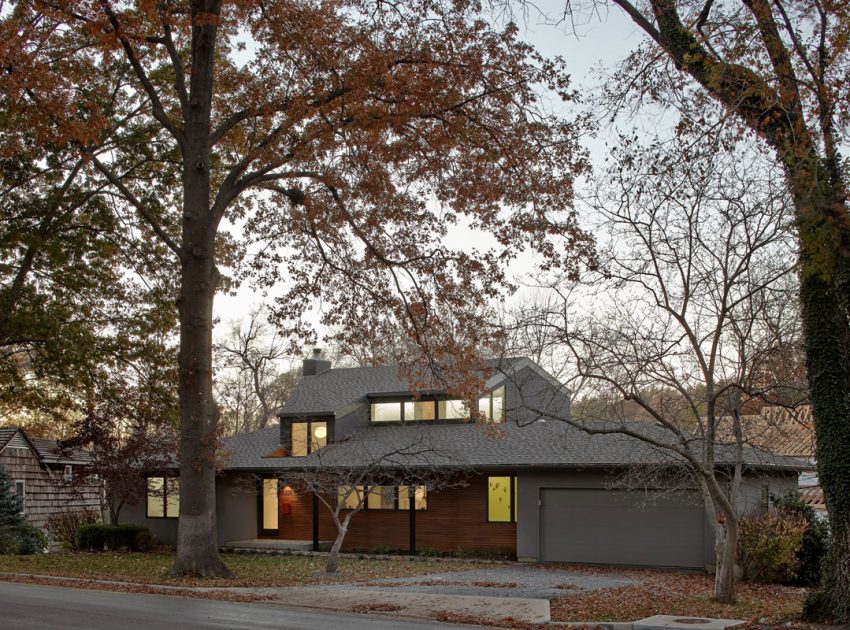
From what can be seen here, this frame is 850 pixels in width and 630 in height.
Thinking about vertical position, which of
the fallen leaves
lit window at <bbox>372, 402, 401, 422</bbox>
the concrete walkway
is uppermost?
lit window at <bbox>372, 402, 401, 422</bbox>

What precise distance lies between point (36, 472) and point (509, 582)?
26.1 meters

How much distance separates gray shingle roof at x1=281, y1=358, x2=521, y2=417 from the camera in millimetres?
32344

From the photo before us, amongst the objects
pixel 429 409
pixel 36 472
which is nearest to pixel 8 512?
pixel 36 472

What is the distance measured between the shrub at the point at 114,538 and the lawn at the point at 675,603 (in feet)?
58.5

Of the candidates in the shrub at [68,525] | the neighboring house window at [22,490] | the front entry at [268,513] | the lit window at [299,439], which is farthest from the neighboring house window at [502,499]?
the neighboring house window at [22,490]

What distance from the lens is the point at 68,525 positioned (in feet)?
112

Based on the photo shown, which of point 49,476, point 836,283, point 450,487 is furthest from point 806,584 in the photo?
point 49,476

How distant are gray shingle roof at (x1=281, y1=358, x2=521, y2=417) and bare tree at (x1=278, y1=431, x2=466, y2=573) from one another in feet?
6.12

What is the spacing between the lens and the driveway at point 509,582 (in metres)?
17.6

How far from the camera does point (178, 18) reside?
19.8 meters

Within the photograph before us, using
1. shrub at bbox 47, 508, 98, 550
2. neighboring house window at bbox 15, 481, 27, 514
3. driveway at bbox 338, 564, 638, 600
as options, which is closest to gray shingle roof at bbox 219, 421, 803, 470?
driveway at bbox 338, 564, 638, 600

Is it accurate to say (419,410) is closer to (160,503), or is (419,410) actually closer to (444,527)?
(444,527)

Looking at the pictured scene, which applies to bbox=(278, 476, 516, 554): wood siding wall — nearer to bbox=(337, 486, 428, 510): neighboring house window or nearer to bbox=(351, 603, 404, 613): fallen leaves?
bbox=(337, 486, 428, 510): neighboring house window

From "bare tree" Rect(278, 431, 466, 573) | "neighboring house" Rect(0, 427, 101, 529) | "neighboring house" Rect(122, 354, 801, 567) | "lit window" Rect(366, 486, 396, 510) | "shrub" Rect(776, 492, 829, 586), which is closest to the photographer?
"shrub" Rect(776, 492, 829, 586)
